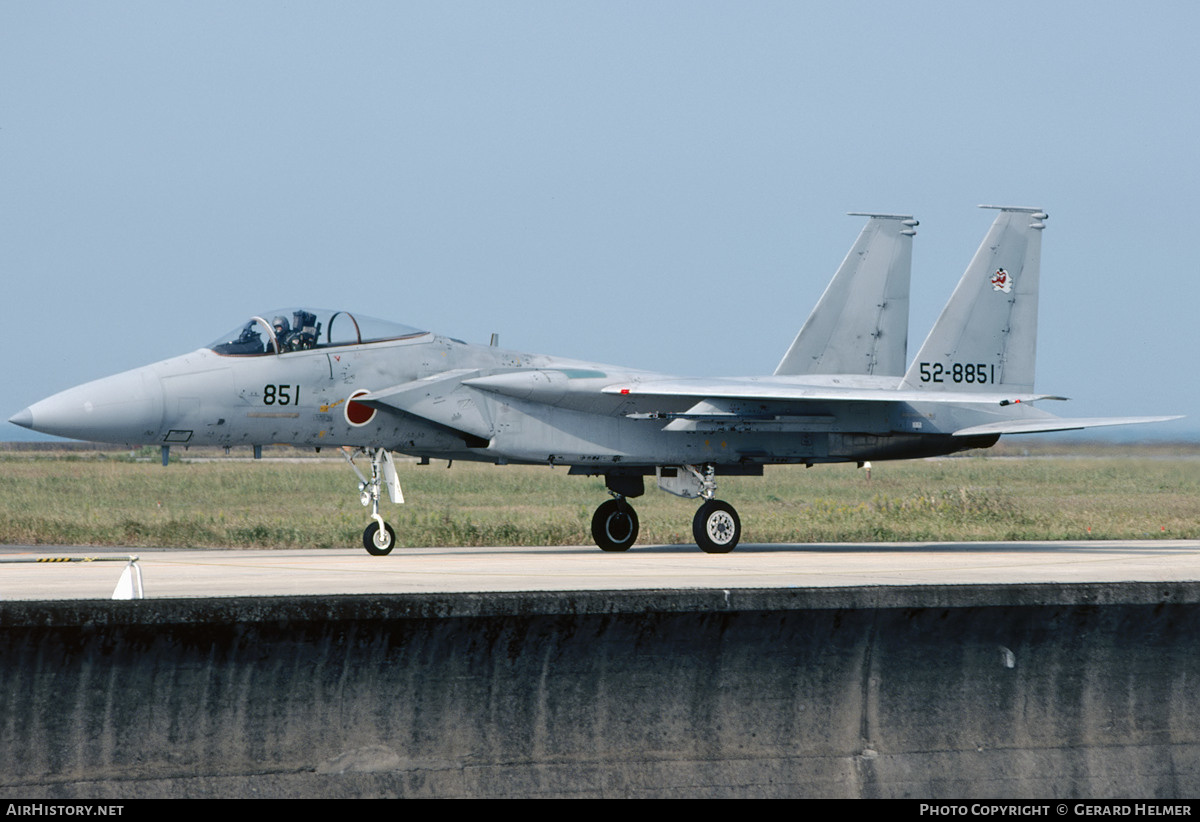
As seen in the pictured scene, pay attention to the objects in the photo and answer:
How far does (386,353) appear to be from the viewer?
648 inches

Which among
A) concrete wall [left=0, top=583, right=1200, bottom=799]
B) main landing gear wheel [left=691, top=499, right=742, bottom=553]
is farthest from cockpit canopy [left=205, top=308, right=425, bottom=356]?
concrete wall [left=0, top=583, right=1200, bottom=799]

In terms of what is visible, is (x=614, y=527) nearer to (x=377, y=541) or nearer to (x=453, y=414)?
(x=453, y=414)

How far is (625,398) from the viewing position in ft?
56.4

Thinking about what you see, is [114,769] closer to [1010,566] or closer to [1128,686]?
[1128,686]

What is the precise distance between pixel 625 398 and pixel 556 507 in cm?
1470

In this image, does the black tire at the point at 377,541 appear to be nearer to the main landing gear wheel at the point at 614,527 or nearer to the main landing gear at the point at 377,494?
the main landing gear at the point at 377,494

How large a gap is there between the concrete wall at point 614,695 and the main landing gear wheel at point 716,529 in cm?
1105

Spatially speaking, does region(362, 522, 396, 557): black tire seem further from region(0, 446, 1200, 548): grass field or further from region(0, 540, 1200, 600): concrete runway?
region(0, 446, 1200, 548): grass field

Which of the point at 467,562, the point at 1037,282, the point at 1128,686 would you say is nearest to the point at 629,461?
the point at 467,562

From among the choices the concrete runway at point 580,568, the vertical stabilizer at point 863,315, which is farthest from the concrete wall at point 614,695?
the vertical stabilizer at point 863,315

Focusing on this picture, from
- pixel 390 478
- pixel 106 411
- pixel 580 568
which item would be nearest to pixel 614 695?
pixel 580 568

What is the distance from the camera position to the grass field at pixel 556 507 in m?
20.9

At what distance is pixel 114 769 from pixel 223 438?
35.3 feet

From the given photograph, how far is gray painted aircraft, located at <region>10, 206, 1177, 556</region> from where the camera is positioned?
608 inches
